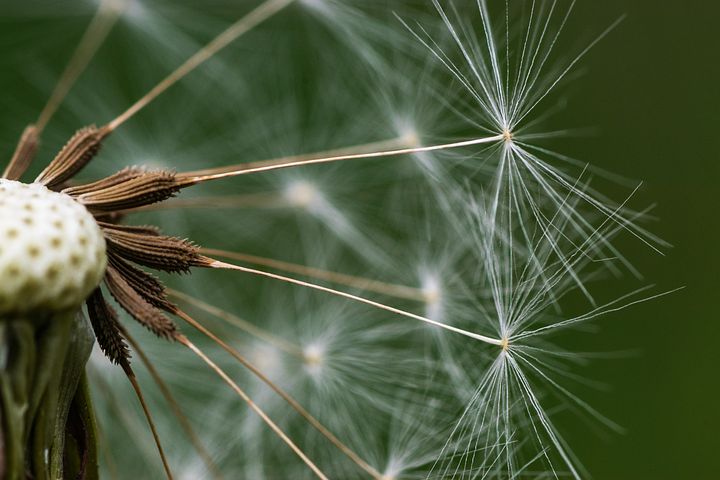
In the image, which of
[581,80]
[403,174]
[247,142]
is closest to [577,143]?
[581,80]

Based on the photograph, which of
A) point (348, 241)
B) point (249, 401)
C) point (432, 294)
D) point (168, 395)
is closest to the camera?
point (249, 401)

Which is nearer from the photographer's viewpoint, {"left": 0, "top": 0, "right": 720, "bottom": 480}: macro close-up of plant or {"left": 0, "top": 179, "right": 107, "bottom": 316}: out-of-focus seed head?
{"left": 0, "top": 179, "right": 107, "bottom": 316}: out-of-focus seed head

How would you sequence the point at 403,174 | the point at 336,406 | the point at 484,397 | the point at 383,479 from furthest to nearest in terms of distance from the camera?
the point at 403,174 → the point at 336,406 → the point at 383,479 → the point at 484,397

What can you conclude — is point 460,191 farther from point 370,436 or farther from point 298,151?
point 298,151

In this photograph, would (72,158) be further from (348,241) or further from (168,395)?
(348,241)

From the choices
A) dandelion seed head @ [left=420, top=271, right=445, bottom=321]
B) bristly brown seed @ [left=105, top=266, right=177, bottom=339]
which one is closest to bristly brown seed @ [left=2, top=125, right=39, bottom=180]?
bristly brown seed @ [left=105, top=266, right=177, bottom=339]

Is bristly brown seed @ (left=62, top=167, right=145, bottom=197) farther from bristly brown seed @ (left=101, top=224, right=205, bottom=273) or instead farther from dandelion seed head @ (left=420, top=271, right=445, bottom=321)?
dandelion seed head @ (left=420, top=271, right=445, bottom=321)

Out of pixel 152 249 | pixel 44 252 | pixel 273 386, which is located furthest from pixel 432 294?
pixel 44 252
